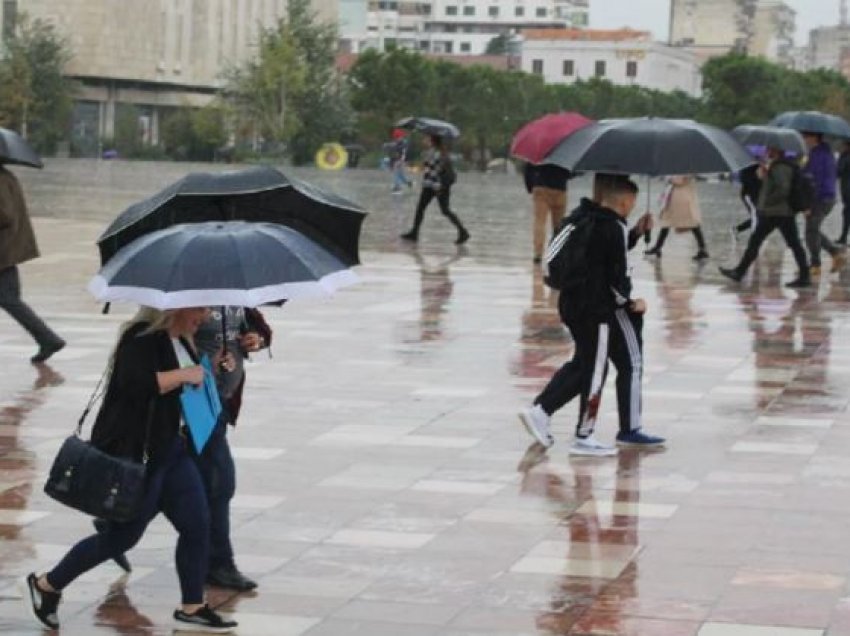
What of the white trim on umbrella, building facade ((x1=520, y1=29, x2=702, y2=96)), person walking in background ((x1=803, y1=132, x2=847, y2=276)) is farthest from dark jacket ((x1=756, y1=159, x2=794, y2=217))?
building facade ((x1=520, y1=29, x2=702, y2=96))

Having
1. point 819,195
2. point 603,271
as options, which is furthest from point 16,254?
point 819,195

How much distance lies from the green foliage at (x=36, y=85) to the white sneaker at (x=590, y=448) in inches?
2913

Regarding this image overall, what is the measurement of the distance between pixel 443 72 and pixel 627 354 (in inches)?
3513

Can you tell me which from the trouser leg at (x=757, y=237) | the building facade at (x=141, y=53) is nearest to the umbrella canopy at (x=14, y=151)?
the trouser leg at (x=757, y=237)

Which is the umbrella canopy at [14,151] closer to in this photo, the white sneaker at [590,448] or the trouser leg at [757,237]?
the white sneaker at [590,448]

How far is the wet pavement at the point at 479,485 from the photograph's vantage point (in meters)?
7.55

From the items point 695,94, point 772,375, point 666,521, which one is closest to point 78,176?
point 772,375

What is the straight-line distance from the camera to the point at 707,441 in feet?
37.4

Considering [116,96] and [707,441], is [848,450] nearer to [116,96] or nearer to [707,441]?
[707,441]

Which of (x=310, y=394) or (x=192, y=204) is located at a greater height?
(x=192, y=204)

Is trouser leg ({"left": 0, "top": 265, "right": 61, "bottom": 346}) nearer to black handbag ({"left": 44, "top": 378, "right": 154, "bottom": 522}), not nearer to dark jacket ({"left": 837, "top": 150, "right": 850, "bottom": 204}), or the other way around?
black handbag ({"left": 44, "top": 378, "right": 154, "bottom": 522})

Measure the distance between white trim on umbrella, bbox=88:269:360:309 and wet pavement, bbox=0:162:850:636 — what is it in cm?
109

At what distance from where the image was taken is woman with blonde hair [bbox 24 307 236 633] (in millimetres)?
7035

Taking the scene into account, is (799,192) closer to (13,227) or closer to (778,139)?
(778,139)
